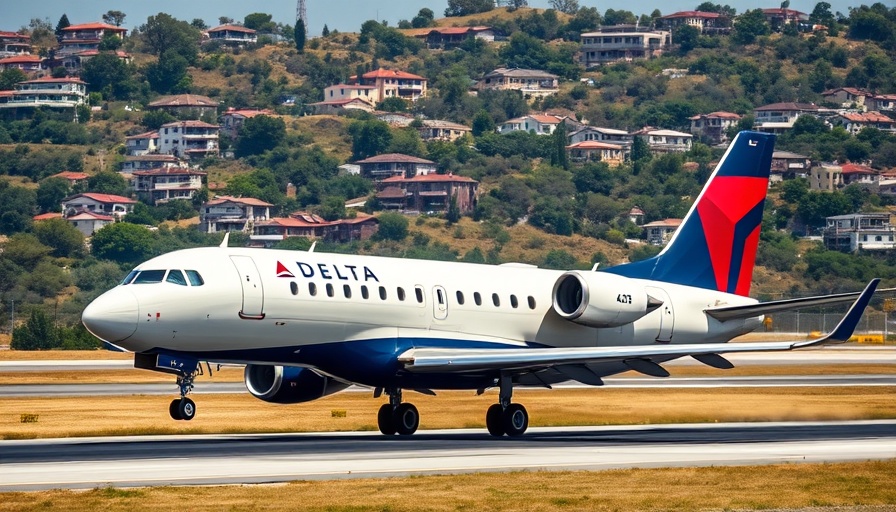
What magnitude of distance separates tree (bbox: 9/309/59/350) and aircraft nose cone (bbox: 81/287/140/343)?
71.5 meters

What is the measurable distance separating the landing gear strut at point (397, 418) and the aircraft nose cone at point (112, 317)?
861 centimetres

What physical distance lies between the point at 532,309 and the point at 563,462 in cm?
1138

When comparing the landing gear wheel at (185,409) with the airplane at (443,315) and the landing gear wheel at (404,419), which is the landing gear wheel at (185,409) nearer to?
the airplane at (443,315)

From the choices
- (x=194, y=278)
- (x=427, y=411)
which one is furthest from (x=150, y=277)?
(x=427, y=411)

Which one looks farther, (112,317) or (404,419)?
(404,419)

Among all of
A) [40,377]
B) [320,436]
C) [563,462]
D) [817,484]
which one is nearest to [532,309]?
[320,436]

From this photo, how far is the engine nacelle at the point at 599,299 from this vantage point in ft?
150

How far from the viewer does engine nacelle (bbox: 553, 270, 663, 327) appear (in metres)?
45.8

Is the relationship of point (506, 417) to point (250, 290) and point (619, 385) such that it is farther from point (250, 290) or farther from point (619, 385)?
point (619, 385)

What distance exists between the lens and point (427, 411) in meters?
51.6

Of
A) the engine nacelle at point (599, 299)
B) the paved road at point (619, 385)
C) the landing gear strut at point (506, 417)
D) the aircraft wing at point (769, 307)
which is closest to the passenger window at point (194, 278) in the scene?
→ the landing gear strut at point (506, 417)

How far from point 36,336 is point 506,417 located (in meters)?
70.6

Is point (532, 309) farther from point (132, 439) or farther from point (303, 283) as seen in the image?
point (132, 439)

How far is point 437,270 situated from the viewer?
44.6 m
